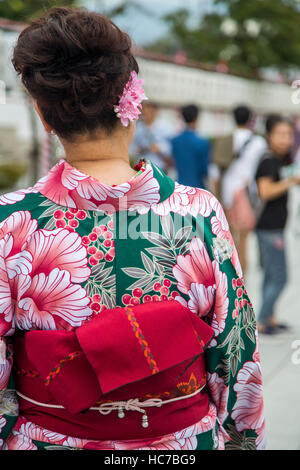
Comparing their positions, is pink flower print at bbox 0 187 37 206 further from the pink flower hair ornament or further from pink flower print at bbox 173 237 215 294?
pink flower print at bbox 173 237 215 294

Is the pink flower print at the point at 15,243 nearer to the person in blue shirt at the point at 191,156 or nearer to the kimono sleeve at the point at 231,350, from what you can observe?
the kimono sleeve at the point at 231,350

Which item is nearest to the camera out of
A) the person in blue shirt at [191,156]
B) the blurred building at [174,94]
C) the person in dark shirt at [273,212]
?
the person in dark shirt at [273,212]

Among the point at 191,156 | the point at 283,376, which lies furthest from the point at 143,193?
the point at 191,156

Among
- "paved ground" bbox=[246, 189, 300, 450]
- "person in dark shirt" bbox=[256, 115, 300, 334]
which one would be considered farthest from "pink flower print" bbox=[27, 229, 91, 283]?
"person in dark shirt" bbox=[256, 115, 300, 334]

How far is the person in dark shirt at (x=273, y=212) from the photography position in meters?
4.59

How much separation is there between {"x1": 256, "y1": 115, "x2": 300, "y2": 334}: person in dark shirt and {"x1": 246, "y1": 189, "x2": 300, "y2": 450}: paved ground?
0.26 m

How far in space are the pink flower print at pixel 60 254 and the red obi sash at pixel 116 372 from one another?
12cm

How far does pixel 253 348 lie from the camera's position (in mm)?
1569

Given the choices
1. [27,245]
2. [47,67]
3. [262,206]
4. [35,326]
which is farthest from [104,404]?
[262,206]

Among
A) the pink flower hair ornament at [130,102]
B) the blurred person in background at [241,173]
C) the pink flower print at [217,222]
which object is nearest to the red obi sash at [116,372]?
the pink flower print at [217,222]

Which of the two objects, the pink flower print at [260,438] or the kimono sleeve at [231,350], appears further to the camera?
the pink flower print at [260,438]

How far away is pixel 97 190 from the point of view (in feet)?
4.60

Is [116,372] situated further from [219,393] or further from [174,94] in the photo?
[174,94]

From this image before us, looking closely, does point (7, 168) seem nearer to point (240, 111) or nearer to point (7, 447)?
point (240, 111)
